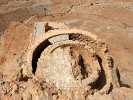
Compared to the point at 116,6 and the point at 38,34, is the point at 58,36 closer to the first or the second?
the point at 38,34

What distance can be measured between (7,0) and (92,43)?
25613 mm

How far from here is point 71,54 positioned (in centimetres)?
2162

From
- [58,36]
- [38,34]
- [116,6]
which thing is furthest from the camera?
[116,6]

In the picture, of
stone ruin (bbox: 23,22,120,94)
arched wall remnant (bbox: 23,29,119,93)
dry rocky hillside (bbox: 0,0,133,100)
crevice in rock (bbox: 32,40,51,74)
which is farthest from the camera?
crevice in rock (bbox: 32,40,51,74)

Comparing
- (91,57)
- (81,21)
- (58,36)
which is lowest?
(91,57)

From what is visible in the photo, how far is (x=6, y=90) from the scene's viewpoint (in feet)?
43.7

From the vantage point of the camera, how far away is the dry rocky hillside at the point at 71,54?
53.6ft

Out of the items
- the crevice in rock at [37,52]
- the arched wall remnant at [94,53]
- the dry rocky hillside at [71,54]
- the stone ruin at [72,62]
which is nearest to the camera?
the dry rocky hillside at [71,54]

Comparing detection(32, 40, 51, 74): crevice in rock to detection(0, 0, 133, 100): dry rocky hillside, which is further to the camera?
detection(32, 40, 51, 74): crevice in rock

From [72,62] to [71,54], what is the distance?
1107 millimetres

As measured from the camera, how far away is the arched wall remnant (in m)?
20.0

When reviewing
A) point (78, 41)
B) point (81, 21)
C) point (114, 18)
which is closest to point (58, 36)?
point (78, 41)

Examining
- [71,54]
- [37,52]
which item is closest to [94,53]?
[71,54]

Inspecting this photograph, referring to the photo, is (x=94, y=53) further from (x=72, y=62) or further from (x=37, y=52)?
(x=37, y=52)
